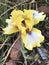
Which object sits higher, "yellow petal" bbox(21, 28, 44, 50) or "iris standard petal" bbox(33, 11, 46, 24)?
"iris standard petal" bbox(33, 11, 46, 24)

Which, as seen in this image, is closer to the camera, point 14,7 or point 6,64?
point 6,64

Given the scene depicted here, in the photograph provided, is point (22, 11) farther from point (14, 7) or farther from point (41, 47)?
point (41, 47)

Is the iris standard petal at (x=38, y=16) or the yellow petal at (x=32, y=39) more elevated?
the iris standard petal at (x=38, y=16)

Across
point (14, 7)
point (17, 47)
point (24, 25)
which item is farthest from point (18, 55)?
point (14, 7)

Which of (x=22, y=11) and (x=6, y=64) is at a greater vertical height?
(x=22, y=11)
